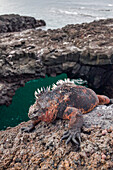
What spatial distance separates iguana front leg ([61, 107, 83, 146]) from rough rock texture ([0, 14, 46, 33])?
955 inches

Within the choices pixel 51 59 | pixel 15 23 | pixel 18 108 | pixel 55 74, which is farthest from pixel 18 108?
pixel 15 23

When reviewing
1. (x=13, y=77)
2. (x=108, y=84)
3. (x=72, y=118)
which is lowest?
(x=108, y=84)

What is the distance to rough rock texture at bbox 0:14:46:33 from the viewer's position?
83.9ft

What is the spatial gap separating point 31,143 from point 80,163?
57.4 inches

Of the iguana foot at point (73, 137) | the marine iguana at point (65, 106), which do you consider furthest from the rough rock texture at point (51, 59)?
the iguana foot at point (73, 137)

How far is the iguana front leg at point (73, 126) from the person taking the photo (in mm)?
3407

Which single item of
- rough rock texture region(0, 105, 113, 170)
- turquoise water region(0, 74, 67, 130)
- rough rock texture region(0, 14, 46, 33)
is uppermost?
rough rock texture region(0, 14, 46, 33)

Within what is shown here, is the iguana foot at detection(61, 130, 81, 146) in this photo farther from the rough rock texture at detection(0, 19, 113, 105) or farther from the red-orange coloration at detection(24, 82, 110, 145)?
the rough rock texture at detection(0, 19, 113, 105)

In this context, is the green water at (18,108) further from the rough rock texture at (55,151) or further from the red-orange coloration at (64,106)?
the red-orange coloration at (64,106)

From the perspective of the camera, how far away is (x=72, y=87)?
4.60m

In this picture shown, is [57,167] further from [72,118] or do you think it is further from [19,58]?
[19,58]

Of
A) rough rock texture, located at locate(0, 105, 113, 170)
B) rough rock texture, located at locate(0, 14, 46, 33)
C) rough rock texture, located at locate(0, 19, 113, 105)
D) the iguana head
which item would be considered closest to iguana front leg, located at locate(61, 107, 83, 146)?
rough rock texture, located at locate(0, 105, 113, 170)

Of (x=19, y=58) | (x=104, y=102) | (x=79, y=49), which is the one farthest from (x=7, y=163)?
(x=79, y=49)

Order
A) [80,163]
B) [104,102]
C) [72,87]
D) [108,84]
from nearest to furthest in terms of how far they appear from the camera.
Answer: [80,163] < [72,87] < [104,102] < [108,84]
